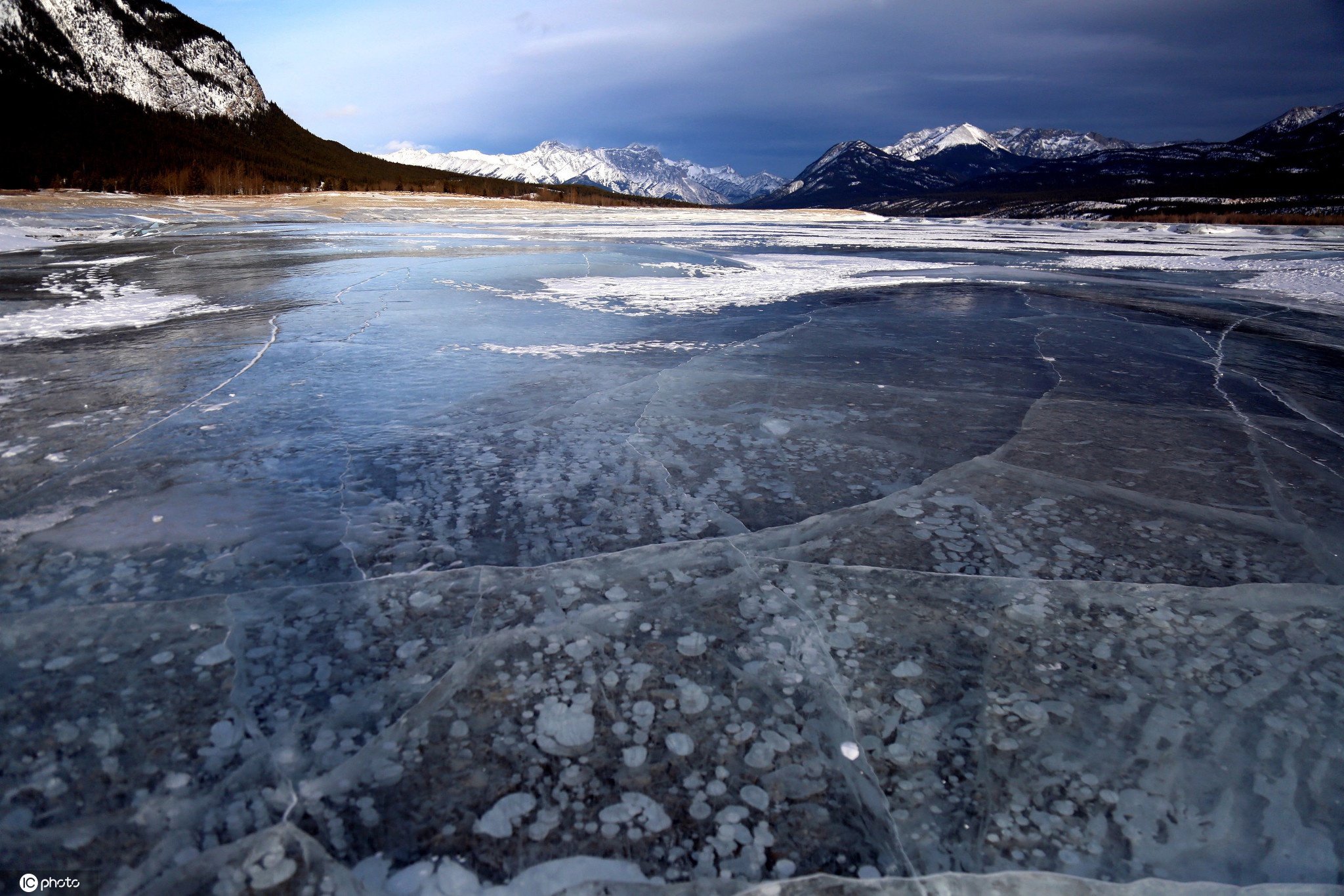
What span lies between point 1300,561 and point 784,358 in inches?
134

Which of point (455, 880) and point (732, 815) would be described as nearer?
point (455, 880)

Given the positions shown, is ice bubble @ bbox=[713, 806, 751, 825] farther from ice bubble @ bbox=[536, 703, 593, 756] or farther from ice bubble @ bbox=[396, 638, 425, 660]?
ice bubble @ bbox=[396, 638, 425, 660]

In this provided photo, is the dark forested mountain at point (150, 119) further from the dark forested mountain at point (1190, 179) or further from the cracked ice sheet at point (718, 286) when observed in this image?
the dark forested mountain at point (1190, 179)

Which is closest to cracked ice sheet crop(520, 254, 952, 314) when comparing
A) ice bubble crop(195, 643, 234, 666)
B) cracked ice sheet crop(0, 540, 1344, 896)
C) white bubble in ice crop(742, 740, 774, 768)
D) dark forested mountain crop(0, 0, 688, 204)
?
cracked ice sheet crop(0, 540, 1344, 896)

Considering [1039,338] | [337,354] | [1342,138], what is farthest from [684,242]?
[1342,138]

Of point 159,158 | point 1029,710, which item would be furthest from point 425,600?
point 159,158

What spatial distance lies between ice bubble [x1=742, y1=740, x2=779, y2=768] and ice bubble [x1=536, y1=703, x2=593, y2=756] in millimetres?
373

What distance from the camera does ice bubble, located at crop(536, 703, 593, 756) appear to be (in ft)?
5.16

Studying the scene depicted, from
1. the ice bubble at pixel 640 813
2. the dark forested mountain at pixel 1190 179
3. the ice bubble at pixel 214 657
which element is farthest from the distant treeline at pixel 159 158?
the dark forested mountain at pixel 1190 179

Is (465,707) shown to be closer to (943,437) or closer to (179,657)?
(179,657)

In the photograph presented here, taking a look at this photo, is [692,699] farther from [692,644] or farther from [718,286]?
[718,286]

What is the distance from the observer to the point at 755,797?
4.79 feet

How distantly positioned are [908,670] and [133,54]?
367ft

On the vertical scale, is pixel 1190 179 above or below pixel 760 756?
above
